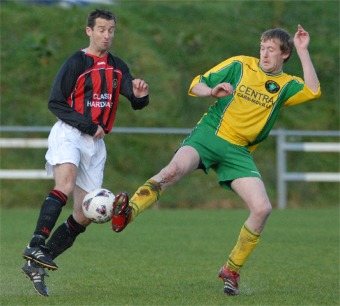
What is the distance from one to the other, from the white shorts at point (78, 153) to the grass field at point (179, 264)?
2.77 ft

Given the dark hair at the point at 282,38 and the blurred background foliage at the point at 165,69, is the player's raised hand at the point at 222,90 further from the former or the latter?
the blurred background foliage at the point at 165,69

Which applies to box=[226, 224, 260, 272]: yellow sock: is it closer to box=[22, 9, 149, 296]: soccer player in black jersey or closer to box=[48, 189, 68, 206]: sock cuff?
box=[22, 9, 149, 296]: soccer player in black jersey

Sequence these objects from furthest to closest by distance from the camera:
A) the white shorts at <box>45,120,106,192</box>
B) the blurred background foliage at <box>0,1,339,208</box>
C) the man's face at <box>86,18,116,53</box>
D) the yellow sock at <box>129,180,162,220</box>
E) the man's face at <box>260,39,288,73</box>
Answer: the blurred background foliage at <box>0,1,339,208</box>
the man's face at <box>260,39,288,73</box>
the man's face at <box>86,18,116,53</box>
the white shorts at <box>45,120,106,192</box>
the yellow sock at <box>129,180,162,220</box>

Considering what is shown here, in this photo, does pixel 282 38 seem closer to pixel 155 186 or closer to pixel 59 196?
pixel 155 186

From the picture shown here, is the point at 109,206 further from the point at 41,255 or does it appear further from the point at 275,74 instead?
the point at 275,74

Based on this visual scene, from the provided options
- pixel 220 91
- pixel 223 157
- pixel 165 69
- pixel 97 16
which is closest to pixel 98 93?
pixel 97 16

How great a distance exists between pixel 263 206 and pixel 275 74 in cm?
104

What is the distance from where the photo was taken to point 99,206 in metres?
7.14

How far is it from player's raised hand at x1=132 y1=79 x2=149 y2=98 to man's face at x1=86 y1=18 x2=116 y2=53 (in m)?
0.35

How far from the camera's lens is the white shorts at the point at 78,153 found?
735cm

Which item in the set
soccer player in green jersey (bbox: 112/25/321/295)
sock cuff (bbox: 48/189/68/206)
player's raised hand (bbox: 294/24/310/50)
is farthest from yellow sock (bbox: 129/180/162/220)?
player's raised hand (bbox: 294/24/310/50)

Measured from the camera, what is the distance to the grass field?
728 centimetres

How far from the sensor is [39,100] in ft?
62.8

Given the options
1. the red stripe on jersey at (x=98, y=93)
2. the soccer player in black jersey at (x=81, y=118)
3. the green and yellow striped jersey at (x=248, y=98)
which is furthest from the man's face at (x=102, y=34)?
the green and yellow striped jersey at (x=248, y=98)
